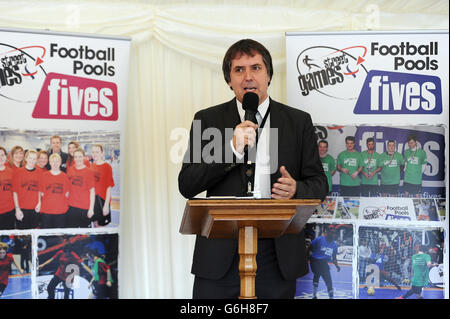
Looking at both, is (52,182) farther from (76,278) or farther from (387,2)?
(387,2)

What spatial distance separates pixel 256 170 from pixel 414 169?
1650 millimetres

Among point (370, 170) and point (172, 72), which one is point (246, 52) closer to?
point (370, 170)

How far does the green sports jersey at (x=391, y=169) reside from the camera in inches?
166

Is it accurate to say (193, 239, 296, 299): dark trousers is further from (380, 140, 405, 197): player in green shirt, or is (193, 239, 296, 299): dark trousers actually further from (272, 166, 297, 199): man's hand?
(380, 140, 405, 197): player in green shirt

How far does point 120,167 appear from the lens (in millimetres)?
4273

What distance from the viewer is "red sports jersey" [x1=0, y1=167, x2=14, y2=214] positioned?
13.2ft

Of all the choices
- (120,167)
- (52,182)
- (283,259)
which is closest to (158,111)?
(120,167)

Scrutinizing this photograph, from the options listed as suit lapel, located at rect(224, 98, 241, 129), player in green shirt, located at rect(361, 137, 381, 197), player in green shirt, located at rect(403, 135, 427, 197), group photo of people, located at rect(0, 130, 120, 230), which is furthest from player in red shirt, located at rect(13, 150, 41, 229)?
player in green shirt, located at rect(403, 135, 427, 197)

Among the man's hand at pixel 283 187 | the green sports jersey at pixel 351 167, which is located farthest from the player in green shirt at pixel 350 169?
the man's hand at pixel 283 187

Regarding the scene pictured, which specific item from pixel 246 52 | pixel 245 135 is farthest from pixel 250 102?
pixel 246 52

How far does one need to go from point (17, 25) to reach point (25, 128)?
0.83 metres

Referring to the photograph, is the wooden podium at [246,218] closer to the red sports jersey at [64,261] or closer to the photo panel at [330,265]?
the photo panel at [330,265]

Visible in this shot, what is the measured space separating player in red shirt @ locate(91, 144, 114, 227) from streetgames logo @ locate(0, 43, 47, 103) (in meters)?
0.56

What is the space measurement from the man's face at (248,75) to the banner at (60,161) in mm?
1330
